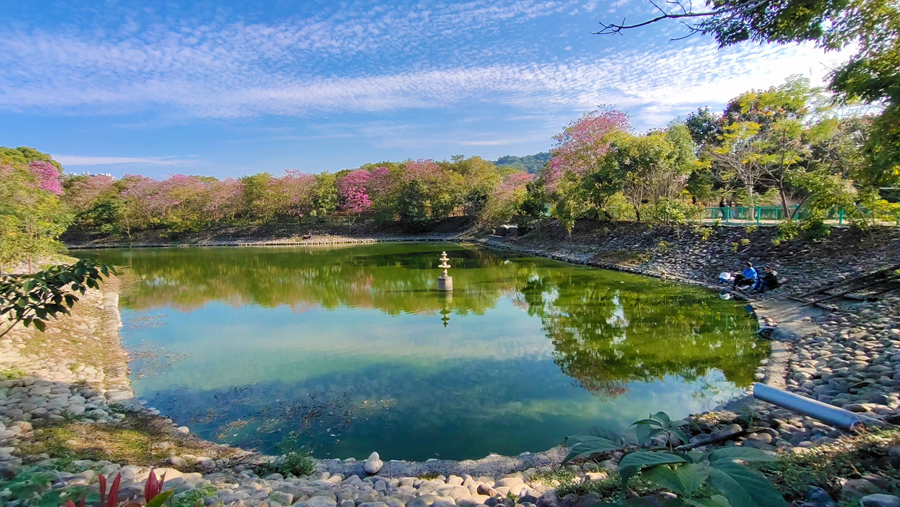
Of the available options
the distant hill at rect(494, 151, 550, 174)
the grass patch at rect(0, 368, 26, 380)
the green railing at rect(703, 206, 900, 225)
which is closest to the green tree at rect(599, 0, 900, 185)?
the grass patch at rect(0, 368, 26, 380)

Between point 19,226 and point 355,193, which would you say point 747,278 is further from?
point 355,193

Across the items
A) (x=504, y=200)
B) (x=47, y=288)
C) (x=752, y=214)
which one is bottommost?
(x=752, y=214)

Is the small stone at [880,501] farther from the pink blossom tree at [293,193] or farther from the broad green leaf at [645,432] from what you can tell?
the pink blossom tree at [293,193]

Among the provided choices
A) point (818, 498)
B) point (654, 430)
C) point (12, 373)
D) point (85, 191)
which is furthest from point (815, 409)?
point (85, 191)

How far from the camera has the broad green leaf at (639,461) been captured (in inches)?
62.6

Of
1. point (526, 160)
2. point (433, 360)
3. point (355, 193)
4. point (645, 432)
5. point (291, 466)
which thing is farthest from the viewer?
point (526, 160)

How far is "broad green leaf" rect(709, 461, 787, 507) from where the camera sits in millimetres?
1522

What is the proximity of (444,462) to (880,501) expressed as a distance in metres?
3.16

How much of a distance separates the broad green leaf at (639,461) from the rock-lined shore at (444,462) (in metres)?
1.37

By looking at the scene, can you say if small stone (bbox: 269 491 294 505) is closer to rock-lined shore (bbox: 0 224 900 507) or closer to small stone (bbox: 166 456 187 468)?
rock-lined shore (bbox: 0 224 900 507)

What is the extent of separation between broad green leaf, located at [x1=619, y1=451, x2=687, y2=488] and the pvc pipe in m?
2.93

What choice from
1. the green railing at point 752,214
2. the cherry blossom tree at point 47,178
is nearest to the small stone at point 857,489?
the green railing at point 752,214

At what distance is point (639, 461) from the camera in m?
1.63

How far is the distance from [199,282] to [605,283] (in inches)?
585
